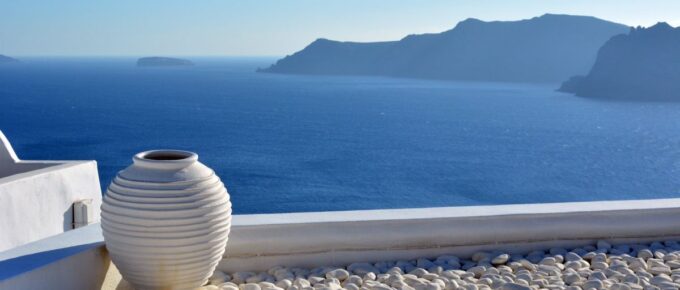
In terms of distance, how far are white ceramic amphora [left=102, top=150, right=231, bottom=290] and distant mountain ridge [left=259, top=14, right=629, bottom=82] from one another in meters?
100

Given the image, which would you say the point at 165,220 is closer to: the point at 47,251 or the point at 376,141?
the point at 47,251

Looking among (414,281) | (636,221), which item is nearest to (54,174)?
(414,281)

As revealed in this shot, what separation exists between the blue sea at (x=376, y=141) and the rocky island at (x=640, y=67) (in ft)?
11.0

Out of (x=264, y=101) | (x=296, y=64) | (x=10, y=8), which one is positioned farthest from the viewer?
(x=296, y=64)

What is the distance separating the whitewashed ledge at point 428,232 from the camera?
3.12 metres

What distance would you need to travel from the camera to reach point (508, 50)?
10275cm

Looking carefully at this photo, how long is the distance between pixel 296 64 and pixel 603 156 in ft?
266

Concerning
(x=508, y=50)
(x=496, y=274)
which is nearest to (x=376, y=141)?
(x=496, y=274)

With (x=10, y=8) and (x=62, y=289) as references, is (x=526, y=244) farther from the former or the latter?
(x=10, y=8)

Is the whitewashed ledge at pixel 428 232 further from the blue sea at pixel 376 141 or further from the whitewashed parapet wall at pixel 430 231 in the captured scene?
the blue sea at pixel 376 141

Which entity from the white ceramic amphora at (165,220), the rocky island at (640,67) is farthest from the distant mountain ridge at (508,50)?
the white ceramic amphora at (165,220)

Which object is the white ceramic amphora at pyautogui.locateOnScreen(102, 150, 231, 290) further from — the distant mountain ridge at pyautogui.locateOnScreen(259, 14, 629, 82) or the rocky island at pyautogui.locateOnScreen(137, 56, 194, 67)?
the rocky island at pyautogui.locateOnScreen(137, 56, 194, 67)

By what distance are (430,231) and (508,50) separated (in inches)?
4057

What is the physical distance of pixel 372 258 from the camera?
3.24 meters
